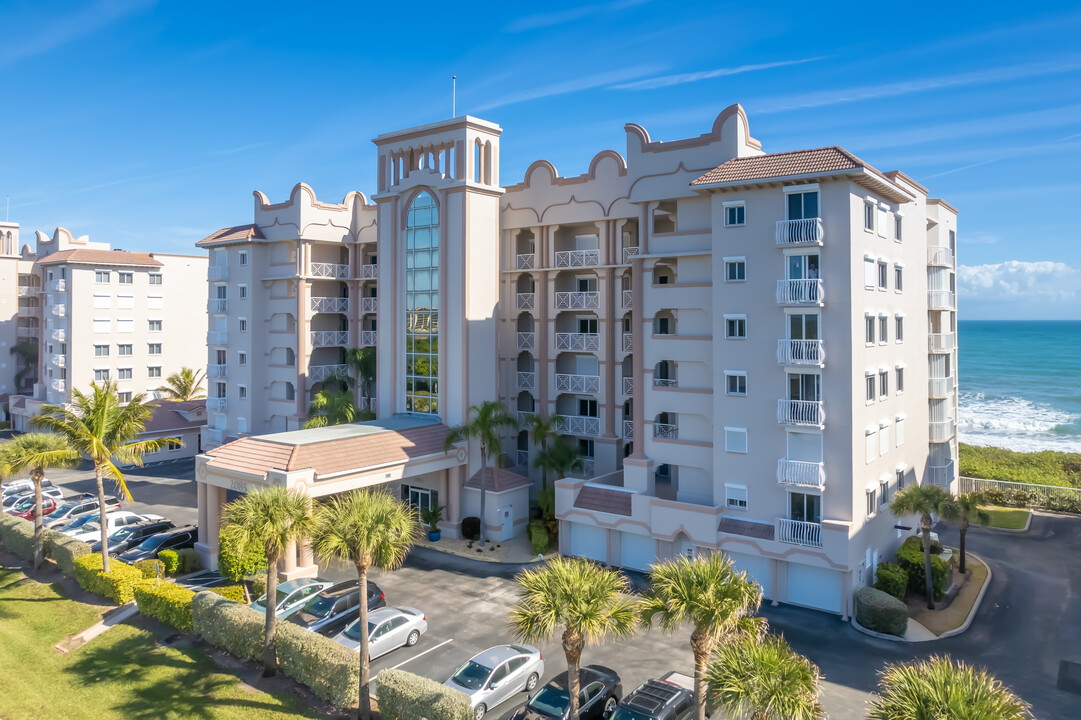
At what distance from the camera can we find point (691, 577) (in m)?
18.2

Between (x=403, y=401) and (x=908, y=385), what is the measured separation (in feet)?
97.0

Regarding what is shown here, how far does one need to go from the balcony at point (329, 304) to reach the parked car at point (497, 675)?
35.9m

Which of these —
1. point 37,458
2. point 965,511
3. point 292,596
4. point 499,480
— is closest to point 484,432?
point 499,480

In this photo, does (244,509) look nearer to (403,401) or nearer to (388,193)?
(403,401)

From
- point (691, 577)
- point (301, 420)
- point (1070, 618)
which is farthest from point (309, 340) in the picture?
point (1070, 618)

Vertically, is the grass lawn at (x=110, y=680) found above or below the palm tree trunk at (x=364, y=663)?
below

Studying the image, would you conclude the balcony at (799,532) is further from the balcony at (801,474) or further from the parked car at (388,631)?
the parked car at (388,631)

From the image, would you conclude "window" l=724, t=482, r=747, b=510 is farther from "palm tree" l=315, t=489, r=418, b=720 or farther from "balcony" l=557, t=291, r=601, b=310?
"palm tree" l=315, t=489, r=418, b=720

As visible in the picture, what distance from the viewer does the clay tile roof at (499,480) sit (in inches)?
1649

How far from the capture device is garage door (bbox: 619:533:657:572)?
36.2m

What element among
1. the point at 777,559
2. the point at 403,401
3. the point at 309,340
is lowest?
the point at 777,559

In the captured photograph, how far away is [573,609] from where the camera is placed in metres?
17.9

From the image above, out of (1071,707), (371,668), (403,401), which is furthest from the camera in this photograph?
(403,401)

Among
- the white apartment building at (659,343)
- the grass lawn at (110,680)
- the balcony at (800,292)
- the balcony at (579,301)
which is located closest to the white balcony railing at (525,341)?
the white apartment building at (659,343)
